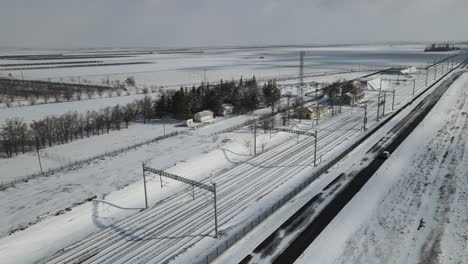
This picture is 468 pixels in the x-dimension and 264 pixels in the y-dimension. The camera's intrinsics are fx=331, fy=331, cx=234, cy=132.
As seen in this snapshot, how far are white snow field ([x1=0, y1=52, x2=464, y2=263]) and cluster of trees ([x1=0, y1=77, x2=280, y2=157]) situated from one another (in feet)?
45.0

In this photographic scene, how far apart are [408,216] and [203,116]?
38.8 metres

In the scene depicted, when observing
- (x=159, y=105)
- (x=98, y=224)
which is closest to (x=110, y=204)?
(x=98, y=224)

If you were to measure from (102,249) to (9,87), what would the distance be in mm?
97806

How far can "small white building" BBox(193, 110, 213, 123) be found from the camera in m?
57.2

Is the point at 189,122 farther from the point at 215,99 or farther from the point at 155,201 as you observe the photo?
the point at 155,201

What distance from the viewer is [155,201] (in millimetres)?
29359

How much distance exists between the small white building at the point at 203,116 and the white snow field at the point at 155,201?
11213mm

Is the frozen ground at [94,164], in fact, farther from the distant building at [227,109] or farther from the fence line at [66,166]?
the distant building at [227,109]

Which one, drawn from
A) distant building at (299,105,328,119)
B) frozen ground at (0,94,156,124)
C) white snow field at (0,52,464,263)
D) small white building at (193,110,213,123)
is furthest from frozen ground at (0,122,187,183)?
distant building at (299,105,328,119)

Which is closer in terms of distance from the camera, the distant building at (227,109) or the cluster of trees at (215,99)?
the cluster of trees at (215,99)

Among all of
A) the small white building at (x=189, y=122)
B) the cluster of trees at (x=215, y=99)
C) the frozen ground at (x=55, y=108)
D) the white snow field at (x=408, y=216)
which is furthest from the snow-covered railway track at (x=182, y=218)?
the frozen ground at (x=55, y=108)

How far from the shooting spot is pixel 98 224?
25.5m

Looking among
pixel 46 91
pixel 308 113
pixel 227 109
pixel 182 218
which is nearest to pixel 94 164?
pixel 182 218

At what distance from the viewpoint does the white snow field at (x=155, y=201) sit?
22.1 meters
